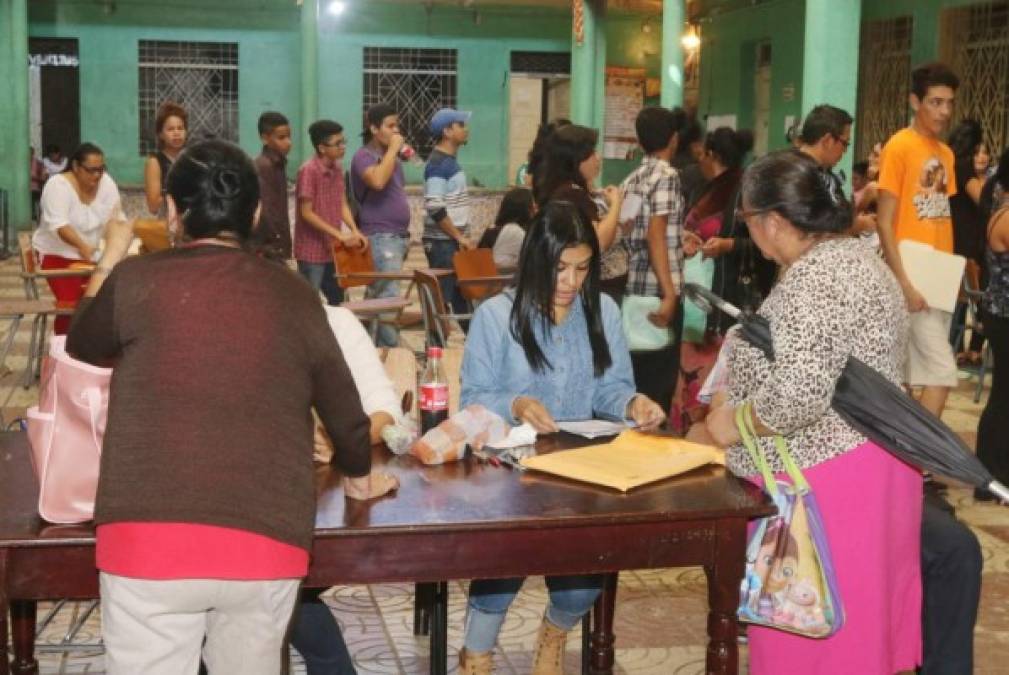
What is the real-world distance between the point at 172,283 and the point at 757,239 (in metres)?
1.38

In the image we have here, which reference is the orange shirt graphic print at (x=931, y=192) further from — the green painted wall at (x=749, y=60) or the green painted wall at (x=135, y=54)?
the green painted wall at (x=135, y=54)

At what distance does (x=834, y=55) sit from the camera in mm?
9070

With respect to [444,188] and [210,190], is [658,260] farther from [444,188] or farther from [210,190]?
[210,190]

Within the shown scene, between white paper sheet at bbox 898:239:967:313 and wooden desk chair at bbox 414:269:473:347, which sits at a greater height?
white paper sheet at bbox 898:239:967:313

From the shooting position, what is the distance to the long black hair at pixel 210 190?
2572mm

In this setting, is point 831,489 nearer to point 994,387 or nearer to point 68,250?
point 994,387

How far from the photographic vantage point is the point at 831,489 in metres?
3.19

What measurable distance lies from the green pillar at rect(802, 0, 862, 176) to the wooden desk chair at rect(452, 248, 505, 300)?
2461 millimetres

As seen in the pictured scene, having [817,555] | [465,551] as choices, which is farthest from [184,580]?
[817,555]

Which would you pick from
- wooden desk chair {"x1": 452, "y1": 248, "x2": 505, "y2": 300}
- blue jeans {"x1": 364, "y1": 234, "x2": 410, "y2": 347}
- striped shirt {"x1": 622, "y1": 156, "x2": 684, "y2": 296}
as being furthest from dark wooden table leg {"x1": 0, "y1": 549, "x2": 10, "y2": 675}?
blue jeans {"x1": 364, "y1": 234, "x2": 410, "y2": 347}

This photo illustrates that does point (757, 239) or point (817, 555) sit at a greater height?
point (757, 239)

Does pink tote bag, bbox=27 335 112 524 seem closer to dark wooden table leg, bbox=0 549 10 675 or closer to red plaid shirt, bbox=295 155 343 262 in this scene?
dark wooden table leg, bbox=0 549 10 675

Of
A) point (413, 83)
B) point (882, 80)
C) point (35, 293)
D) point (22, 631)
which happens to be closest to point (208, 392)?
point (22, 631)

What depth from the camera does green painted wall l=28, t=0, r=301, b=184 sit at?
20219 mm
